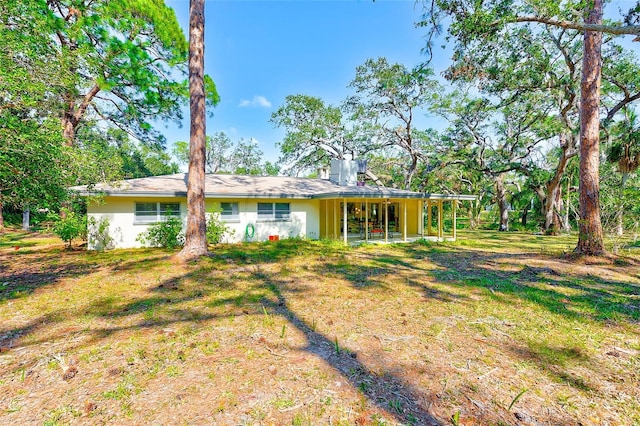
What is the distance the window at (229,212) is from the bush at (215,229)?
0.30 metres

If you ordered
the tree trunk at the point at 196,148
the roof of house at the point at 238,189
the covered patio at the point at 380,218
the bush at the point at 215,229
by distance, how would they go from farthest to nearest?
1. the covered patio at the point at 380,218
2. the bush at the point at 215,229
3. the roof of house at the point at 238,189
4. the tree trunk at the point at 196,148

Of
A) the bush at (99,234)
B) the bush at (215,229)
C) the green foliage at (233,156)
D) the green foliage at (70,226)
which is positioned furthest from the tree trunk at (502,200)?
the green foliage at (233,156)

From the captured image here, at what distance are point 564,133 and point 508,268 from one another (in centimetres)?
1290

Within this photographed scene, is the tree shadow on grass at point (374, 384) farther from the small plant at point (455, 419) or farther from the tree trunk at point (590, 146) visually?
the tree trunk at point (590, 146)

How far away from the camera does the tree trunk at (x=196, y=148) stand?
8.32 meters

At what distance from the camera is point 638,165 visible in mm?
9250

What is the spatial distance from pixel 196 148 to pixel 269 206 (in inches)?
211

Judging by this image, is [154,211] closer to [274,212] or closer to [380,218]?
[274,212]

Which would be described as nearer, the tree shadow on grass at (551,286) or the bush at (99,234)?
the tree shadow on grass at (551,286)

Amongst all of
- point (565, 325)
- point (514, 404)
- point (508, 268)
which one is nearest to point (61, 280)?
point (514, 404)

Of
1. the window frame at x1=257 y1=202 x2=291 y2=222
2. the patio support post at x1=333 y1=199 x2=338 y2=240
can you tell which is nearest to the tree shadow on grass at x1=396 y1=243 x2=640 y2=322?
the patio support post at x1=333 y1=199 x2=338 y2=240

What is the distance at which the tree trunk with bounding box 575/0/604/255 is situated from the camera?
319 inches

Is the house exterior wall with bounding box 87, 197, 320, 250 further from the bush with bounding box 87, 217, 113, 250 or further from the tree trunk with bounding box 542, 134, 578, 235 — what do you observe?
the tree trunk with bounding box 542, 134, 578, 235

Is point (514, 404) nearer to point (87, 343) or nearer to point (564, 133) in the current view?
point (87, 343)
